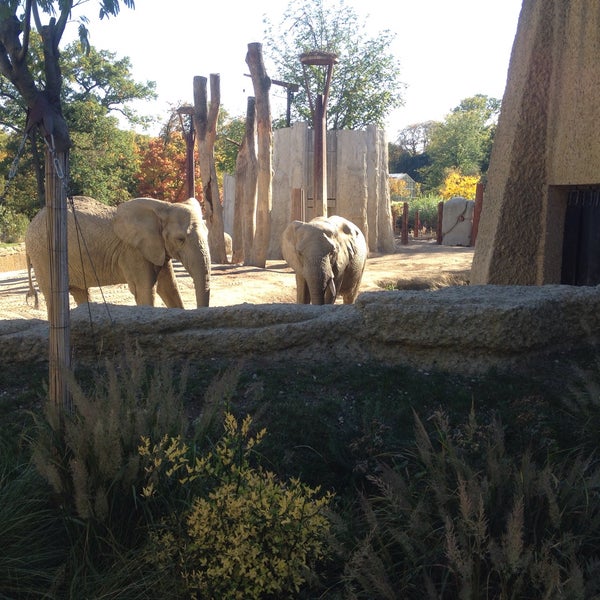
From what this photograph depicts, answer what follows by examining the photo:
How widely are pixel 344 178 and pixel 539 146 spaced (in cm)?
1658

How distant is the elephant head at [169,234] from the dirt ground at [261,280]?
2.46 m

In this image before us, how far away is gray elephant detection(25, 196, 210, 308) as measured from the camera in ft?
30.5

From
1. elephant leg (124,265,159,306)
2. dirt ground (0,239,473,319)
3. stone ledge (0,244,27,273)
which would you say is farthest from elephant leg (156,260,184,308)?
stone ledge (0,244,27,273)

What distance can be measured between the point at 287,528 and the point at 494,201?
527cm

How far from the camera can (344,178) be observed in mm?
23688

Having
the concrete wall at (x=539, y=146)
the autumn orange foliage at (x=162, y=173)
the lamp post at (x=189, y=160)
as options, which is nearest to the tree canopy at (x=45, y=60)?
the concrete wall at (x=539, y=146)

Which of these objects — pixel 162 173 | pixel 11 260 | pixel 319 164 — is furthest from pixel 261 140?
pixel 162 173

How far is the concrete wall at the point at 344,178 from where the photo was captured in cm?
2266

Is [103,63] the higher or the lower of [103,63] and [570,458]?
the higher

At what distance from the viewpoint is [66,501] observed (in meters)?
3.20

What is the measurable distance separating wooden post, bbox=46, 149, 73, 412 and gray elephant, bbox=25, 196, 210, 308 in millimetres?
5369

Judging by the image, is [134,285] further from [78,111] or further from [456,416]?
[78,111]

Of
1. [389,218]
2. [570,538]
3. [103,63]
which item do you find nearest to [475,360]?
[570,538]

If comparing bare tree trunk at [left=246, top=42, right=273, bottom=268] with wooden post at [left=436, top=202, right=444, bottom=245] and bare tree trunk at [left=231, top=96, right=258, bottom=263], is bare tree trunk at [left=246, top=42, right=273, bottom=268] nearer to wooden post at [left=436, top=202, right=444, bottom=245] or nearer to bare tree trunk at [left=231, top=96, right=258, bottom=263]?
bare tree trunk at [left=231, top=96, right=258, bottom=263]
